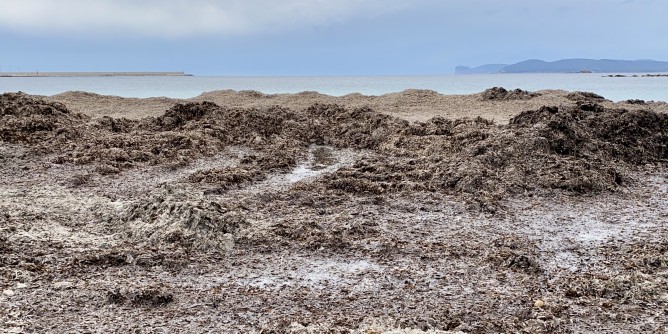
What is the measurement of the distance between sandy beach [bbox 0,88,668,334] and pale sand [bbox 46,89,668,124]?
4465mm

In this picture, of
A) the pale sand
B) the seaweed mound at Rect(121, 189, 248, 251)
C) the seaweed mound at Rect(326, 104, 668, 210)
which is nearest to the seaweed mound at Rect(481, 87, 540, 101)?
the pale sand

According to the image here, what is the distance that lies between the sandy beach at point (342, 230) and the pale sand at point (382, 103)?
4465 millimetres

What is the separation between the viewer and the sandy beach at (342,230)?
3504mm

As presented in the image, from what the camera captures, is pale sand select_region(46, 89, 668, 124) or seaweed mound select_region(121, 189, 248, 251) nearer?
seaweed mound select_region(121, 189, 248, 251)

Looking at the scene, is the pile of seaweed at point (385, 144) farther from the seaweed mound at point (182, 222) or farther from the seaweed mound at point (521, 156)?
the seaweed mound at point (182, 222)

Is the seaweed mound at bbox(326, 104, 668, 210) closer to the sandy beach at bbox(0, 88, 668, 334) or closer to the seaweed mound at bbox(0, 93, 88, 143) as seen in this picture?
the sandy beach at bbox(0, 88, 668, 334)

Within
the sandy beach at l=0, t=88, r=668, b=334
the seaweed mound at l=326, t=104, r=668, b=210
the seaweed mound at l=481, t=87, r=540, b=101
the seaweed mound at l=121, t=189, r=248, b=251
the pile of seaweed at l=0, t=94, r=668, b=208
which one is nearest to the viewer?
the sandy beach at l=0, t=88, r=668, b=334

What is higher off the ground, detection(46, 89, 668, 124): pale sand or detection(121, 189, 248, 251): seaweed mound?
detection(46, 89, 668, 124): pale sand

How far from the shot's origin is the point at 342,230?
508 centimetres

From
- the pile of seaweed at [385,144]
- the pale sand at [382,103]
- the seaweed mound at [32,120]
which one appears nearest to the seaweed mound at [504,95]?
the pale sand at [382,103]

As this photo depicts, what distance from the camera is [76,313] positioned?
Result: 3.43 metres

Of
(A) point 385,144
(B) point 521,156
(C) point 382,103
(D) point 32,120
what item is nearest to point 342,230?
(B) point 521,156

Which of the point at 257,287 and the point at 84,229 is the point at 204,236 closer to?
the point at 257,287

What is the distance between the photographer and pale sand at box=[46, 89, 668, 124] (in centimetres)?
1462
